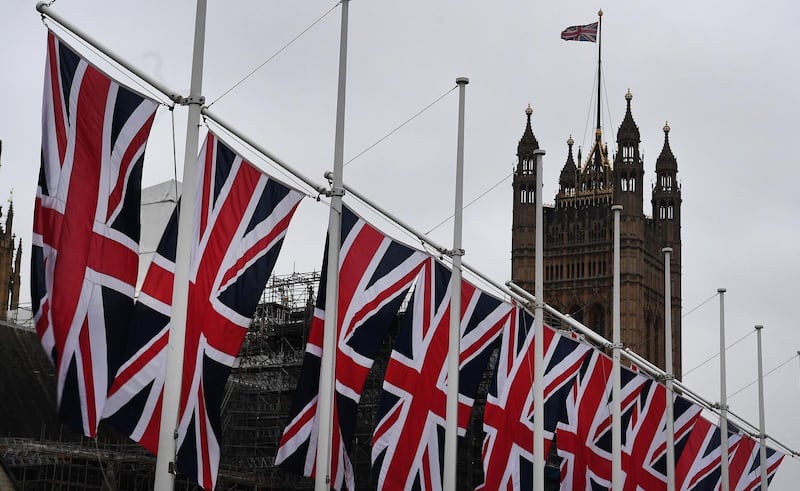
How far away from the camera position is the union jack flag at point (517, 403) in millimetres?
27047

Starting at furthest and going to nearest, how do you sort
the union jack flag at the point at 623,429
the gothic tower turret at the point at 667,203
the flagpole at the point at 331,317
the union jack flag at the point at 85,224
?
1. the gothic tower turret at the point at 667,203
2. the union jack flag at the point at 623,429
3. the flagpole at the point at 331,317
4. the union jack flag at the point at 85,224

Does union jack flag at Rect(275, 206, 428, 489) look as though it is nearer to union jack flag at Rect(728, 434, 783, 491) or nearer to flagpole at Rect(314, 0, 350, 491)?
flagpole at Rect(314, 0, 350, 491)

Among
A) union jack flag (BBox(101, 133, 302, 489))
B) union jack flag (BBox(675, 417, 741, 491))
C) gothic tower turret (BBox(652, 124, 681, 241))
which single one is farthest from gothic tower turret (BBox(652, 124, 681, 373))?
union jack flag (BBox(101, 133, 302, 489))

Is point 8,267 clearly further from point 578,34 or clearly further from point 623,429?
point 623,429

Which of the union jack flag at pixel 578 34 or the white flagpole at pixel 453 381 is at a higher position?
the union jack flag at pixel 578 34

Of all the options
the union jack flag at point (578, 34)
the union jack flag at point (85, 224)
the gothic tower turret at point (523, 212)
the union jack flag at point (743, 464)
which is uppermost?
the gothic tower turret at point (523, 212)

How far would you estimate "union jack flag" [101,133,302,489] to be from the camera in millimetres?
17562

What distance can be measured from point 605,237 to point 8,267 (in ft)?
216

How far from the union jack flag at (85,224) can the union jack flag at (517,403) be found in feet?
38.1

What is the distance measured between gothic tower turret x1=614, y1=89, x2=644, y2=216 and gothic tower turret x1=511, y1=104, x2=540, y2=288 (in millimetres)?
7457

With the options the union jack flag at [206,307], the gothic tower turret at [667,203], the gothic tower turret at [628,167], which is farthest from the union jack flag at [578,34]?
the gothic tower turret at [667,203]

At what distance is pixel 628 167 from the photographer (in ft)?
370

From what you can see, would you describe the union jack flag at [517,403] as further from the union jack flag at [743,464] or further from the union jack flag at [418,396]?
the union jack flag at [743,464]

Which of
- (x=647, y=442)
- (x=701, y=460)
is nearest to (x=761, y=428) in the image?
(x=701, y=460)
